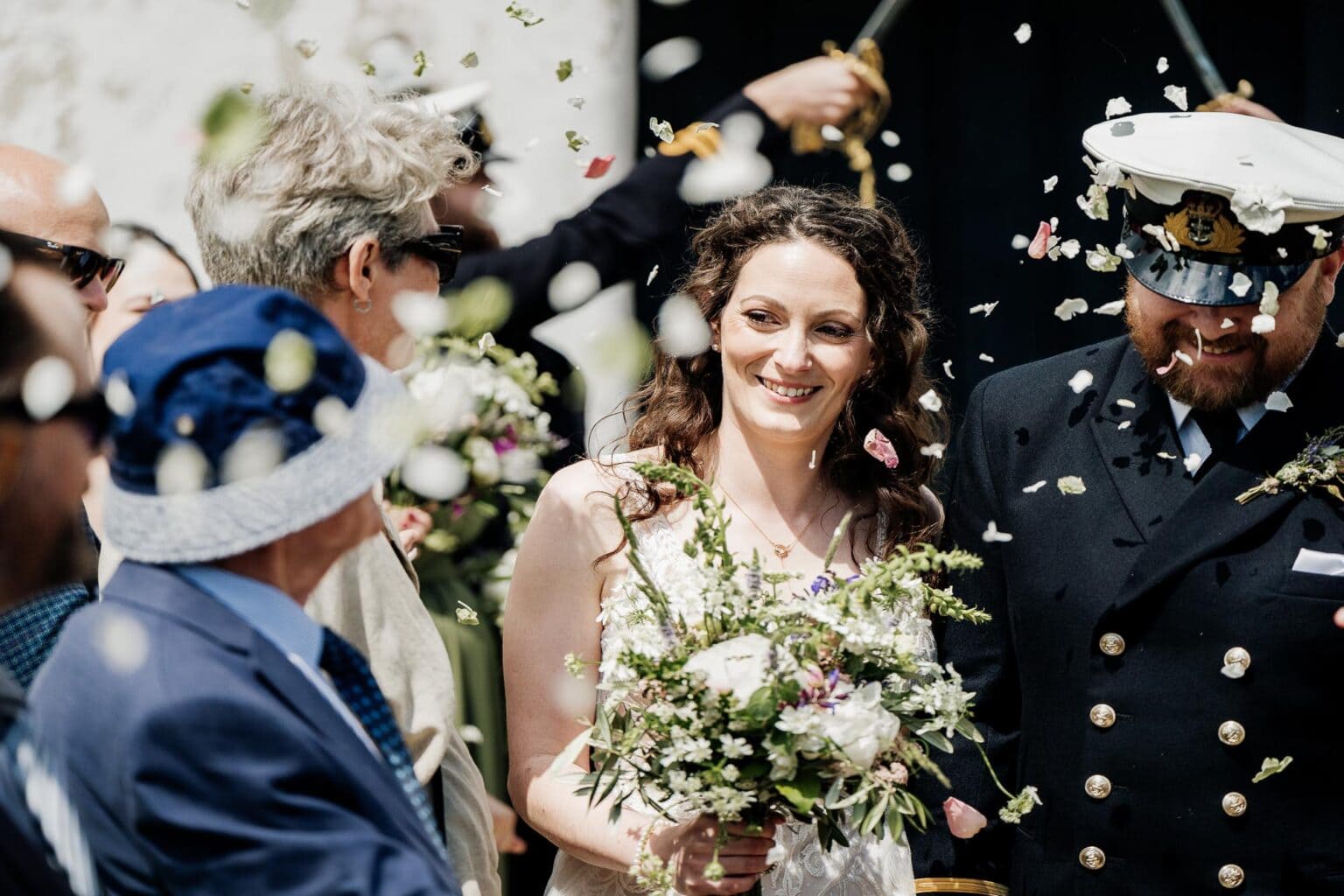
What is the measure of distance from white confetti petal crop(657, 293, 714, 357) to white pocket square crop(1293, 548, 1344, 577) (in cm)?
133

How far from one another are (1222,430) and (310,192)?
1781 millimetres

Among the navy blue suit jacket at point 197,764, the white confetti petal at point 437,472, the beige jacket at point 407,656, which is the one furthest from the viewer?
the white confetti petal at point 437,472

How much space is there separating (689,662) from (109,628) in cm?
96

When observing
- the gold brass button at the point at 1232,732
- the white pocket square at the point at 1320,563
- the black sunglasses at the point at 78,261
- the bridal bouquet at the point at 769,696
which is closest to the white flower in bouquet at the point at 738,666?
the bridal bouquet at the point at 769,696

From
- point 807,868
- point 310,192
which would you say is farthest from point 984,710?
point 310,192

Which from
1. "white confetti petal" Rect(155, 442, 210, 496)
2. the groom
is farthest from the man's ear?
the groom

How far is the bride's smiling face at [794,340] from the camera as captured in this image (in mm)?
3295

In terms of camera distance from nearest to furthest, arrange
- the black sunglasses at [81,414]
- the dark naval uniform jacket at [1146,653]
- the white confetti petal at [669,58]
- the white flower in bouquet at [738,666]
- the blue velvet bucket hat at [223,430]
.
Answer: the blue velvet bucket hat at [223,430], the black sunglasses at [81,414], the white flower in bouquet at [738,666], the dark naval uniform jacket at [1146,653], the white confetti petal at [669,58]

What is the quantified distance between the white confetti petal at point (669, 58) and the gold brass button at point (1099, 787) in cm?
269

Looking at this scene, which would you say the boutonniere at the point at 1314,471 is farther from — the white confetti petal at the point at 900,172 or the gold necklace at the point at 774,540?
the white confetti petal at the point at 900,172

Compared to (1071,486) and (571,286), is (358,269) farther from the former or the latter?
(1071,486)

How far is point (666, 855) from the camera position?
283cm

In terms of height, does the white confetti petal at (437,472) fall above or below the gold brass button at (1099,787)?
above

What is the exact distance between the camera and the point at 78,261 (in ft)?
9.71
